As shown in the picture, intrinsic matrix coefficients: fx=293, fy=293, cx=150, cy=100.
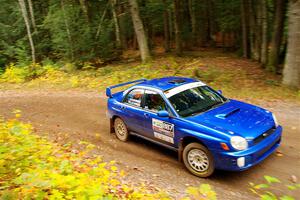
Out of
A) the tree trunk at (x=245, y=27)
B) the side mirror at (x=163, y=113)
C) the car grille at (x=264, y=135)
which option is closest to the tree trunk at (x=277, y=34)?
the tree trunk at (x=245, y=27)

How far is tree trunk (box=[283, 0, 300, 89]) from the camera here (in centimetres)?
1073

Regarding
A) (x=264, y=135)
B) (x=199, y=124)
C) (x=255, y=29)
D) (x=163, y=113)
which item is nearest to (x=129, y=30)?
(x=255, y=29)

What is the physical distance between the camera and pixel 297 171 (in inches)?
233

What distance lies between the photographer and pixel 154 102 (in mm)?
7098

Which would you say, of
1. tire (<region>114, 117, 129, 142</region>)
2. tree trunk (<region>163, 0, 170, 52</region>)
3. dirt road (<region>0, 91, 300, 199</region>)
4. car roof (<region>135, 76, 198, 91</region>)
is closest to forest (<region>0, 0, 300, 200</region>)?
dirt road (<region>0, 91, 300, 199</region>)

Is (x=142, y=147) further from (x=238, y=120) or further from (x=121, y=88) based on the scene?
(x=121, y=88)

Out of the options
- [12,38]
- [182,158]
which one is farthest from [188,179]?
[12,38]

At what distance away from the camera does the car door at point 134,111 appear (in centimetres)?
740

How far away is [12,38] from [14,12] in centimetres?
215

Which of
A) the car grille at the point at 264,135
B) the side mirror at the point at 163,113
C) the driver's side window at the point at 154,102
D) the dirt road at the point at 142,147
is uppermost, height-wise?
the driver's side window at the point at 154,102

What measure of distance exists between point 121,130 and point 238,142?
371 cm

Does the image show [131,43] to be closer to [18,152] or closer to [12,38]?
[12,38]

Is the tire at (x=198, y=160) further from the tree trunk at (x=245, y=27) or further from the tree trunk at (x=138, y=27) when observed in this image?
the tree trunk at (x=245, y=27)

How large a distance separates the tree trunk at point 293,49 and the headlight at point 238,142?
6684 mm
